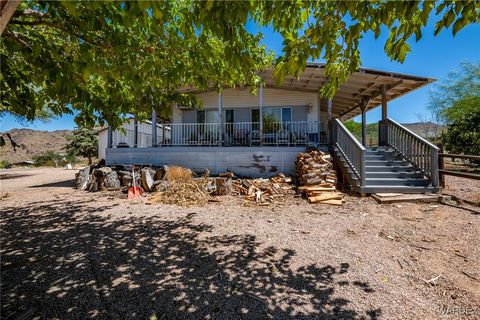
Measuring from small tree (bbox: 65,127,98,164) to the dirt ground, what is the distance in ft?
78.1

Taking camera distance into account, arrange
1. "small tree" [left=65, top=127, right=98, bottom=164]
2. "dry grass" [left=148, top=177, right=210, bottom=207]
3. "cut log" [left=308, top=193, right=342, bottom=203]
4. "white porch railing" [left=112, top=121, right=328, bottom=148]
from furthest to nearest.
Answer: "small tree" [left=65, top=127, right=98, bottom=164] < "white porch railing" [left=112, top=121, right=328, bottom=148] < "dry grass" [left=148, top=177, right=210, bottom=207] < "cut log" [left=308, top=193, right=342, bottom=203]

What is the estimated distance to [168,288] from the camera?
269 cm

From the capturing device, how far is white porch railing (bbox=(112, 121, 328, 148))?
1131 cm

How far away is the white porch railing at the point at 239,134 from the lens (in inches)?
445

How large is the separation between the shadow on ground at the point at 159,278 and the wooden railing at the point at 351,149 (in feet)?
14.4

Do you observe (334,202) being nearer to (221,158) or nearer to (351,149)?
(351,149)

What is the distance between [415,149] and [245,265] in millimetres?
7302

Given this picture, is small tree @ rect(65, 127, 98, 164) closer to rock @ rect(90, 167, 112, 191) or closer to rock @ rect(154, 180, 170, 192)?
rock @ rect(90, 167, 112, 191)

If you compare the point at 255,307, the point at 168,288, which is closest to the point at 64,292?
the point at 168,288

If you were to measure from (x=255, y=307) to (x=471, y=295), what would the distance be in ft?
7.51

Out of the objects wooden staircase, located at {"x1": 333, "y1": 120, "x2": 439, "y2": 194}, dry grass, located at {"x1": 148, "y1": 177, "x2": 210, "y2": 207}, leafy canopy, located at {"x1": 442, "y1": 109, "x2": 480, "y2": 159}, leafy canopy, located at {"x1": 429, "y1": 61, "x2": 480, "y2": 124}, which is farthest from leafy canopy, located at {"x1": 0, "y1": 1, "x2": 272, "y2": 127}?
leafy canopy, located at {"x1": 429, "y1": 61, "x2": 480, "y2": 124}

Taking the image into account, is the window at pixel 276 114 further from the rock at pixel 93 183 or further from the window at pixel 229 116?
the rock at pixel 93 183

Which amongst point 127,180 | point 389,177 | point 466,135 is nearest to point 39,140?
point 127,180

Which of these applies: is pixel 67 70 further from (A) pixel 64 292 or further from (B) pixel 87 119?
(A) pixel 64 292
